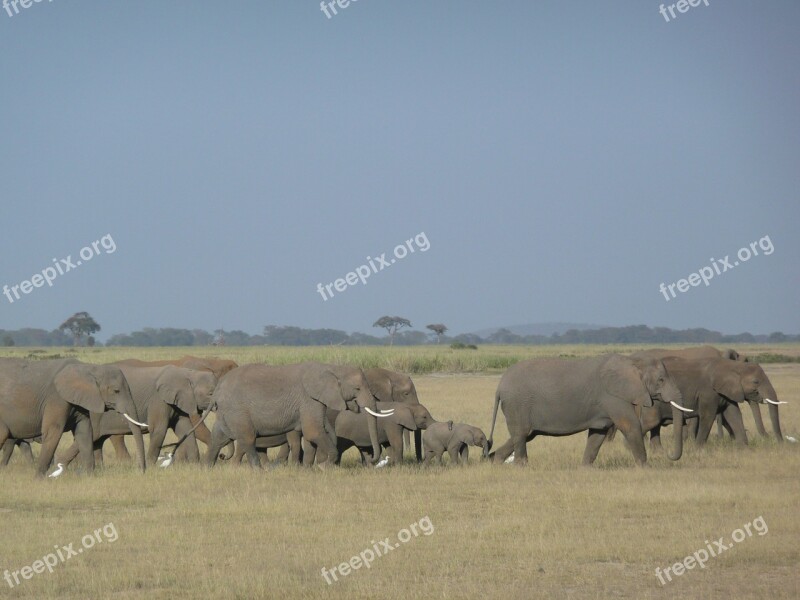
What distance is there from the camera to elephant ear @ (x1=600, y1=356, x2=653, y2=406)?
17.9m

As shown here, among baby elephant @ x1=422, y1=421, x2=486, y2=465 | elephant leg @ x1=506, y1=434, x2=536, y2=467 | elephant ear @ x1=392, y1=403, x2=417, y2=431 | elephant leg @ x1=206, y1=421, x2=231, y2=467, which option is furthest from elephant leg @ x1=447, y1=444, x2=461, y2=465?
elephant leg @ x1=206, y1=421, x2=231, y2=467

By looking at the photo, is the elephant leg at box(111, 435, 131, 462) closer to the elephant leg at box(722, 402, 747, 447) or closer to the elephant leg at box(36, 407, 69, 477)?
the elephant leg at box(36, 407, 69, 477)

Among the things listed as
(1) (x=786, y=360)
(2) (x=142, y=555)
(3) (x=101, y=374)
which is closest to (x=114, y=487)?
(3) (x=101, y=374)

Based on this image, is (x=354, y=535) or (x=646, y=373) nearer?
(x=354, y=535)

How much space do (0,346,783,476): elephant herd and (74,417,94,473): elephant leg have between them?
0.07ft

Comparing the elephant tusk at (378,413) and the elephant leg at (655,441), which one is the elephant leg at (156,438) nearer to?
the elephant tusk at (378,413)

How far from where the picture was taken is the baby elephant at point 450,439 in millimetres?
19359

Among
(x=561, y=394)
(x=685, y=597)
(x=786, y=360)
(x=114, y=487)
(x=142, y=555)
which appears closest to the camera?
(x=685, y=597)

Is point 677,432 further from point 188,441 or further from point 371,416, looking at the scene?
point 188,441

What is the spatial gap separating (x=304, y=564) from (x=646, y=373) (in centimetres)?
865

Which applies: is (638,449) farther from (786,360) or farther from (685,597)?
(786,360)

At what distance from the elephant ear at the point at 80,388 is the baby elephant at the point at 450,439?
17.2ft

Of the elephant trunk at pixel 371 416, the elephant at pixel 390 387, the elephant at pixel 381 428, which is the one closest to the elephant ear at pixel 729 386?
the elephant at pixel 390 387

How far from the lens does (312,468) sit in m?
18.1
